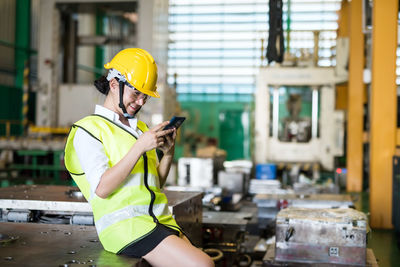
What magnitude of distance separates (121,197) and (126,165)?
0.18m

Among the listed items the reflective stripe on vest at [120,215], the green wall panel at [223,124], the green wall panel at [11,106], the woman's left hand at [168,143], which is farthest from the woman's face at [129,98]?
the green wall panel at [223,124]

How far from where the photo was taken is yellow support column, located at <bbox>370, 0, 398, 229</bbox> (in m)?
5.96

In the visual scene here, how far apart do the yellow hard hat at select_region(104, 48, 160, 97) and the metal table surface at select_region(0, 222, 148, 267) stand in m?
0.73

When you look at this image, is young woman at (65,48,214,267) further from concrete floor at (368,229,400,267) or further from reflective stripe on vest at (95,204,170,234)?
concrete floor at (368,229,400,267)

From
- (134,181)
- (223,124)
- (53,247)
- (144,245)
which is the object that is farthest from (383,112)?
(223,124)

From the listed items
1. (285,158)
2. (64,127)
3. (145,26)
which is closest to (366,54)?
(285,158)

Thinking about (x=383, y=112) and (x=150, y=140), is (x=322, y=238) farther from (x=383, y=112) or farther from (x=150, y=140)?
(x=383, y=112)

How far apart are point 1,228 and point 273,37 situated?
4.81 metres

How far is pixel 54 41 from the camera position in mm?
10930

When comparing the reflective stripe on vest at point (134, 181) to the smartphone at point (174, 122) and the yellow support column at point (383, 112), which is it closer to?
the smartphone at point (174, 122)

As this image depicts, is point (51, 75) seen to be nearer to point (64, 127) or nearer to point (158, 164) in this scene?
point (64, 127)

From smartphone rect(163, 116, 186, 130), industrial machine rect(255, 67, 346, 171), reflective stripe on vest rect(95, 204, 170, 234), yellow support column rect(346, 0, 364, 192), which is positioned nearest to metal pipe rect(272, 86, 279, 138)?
industrial machine rect(255, 67, 346, 171)

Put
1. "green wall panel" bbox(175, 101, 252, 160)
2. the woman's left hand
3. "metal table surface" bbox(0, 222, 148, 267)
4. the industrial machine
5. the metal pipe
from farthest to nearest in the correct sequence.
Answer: "green wall panel" bbox(175, 101, 252, 160)
the metal pipe
the industrial machine
the woman's left hand
"metal table surface" bbox(0, 222, 148, 267)

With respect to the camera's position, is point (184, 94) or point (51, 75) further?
point (184, 94)
